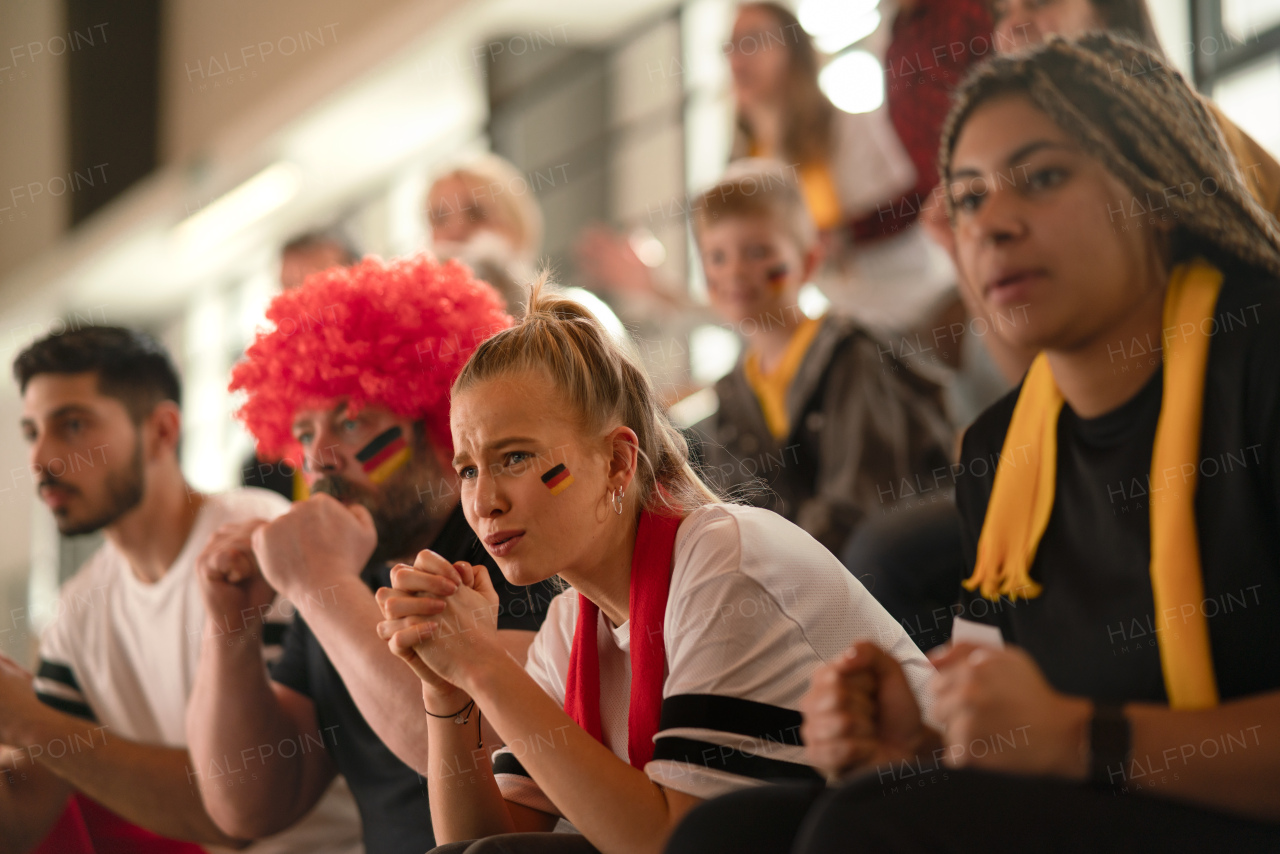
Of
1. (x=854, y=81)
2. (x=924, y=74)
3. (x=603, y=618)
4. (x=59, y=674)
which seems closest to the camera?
(x=603, y=618)

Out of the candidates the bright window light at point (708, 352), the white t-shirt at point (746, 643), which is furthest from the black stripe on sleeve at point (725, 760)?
the bright window light at point (708, 352)

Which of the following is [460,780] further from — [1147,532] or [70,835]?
[70,835]

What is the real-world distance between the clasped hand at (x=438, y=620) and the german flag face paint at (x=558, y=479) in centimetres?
14

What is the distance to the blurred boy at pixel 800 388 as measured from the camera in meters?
2.40

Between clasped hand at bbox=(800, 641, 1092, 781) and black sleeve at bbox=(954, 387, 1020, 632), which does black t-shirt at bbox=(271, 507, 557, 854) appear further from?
clasped hand at bbox=(800, 641, 1092, 781)

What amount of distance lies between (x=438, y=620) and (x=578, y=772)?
22 cm

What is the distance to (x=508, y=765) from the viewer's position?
4.53 ft

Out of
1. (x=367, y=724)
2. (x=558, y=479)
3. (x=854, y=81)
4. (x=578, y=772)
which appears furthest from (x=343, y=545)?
(x=854, y=81)

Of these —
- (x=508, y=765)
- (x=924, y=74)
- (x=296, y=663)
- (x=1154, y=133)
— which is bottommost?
(x=508, y=765)

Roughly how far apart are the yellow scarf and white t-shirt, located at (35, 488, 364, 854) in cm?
131

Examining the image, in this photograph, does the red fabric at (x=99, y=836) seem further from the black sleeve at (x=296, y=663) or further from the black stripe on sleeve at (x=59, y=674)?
the black sleeve at (x=296, y=663)

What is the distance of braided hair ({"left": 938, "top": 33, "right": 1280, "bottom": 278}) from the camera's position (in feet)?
4.01

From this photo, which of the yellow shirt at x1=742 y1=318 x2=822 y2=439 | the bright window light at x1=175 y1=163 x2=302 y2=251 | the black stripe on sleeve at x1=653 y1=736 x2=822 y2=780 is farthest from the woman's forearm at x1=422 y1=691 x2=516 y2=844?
the bright window light at x1=175 y1=163 x2=302 y2=251

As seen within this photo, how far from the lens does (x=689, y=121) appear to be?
4781mm
